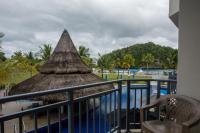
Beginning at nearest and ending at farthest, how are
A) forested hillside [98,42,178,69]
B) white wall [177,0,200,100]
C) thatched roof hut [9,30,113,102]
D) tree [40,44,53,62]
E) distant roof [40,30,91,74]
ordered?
white wall [177,0,200,100] < thatched roof hut [9,30,113,102] < distant roof [40,30,91,74] < tree [40,44,53,62] < forested hillside [98,42,178,69]

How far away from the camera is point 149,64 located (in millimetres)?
62906

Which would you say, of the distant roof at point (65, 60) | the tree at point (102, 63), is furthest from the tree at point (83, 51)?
the distant roof at point (65, 60)

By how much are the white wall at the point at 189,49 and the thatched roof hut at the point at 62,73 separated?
42.3 feet

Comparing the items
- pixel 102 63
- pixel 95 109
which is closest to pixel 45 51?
pixel 102 63

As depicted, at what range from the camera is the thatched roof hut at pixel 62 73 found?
53.5 ft

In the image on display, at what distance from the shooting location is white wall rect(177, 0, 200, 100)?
328 cm

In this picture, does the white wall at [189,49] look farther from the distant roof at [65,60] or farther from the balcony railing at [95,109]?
the distant roof at [65,60]

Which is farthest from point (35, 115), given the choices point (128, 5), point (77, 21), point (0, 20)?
point (77, 21)

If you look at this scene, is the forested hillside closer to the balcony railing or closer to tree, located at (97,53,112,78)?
tree, located at (97,53,112,78)

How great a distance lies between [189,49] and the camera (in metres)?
3.36

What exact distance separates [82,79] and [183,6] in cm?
1355

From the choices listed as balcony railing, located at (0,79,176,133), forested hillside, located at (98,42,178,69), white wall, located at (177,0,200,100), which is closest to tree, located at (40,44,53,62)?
forested hillside, located at (98,42,178,69)

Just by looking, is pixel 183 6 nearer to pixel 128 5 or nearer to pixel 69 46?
pixel 69 46

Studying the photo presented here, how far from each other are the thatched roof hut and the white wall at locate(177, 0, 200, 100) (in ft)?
42.3
